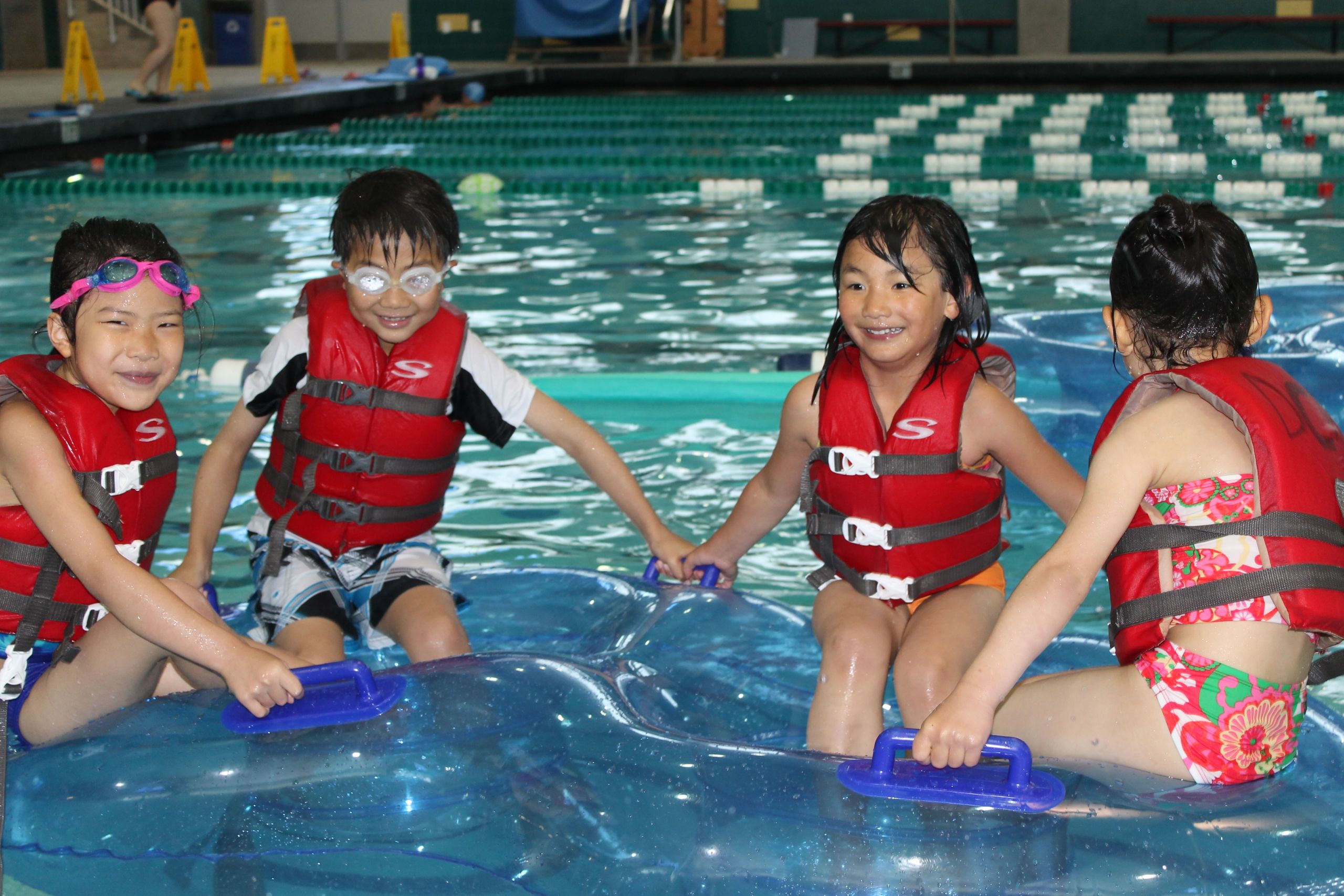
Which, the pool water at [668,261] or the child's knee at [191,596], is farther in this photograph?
the pool water at [668,261]

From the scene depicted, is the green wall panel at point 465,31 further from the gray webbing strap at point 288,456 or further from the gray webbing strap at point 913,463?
the gray webbing strap at point 913,463

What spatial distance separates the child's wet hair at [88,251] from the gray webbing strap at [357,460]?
0.56 m

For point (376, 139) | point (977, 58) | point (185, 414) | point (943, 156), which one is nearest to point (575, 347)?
point (185, 414)

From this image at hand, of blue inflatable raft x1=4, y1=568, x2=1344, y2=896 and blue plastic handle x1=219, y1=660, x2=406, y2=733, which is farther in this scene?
blue plastic handle x1=219, y1=660, x2=406, y2=733

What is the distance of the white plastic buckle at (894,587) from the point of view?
261 cm

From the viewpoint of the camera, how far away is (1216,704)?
200cm

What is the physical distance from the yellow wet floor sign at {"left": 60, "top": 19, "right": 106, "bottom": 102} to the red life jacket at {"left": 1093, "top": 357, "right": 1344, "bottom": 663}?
37.5 ft

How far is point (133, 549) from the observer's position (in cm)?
252

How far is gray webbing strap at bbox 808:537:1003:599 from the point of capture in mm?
2607

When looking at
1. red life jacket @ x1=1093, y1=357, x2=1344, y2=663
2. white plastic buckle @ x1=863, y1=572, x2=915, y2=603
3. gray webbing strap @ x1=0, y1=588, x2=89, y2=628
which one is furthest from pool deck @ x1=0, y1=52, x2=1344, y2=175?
Answer: red life jacket @ x1=1093, y1=357, x2=1344, y2=663

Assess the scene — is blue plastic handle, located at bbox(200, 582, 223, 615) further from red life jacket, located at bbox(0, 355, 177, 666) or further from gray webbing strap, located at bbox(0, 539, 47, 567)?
gray webbing strap, located at bbox(0, 539, 47, 567)

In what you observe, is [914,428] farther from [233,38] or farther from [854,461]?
[233,38]

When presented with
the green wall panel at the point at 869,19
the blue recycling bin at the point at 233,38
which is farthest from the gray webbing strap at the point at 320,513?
the blue recycling bin at the point at 233,38

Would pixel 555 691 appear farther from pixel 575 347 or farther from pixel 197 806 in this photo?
pixel 575 347
